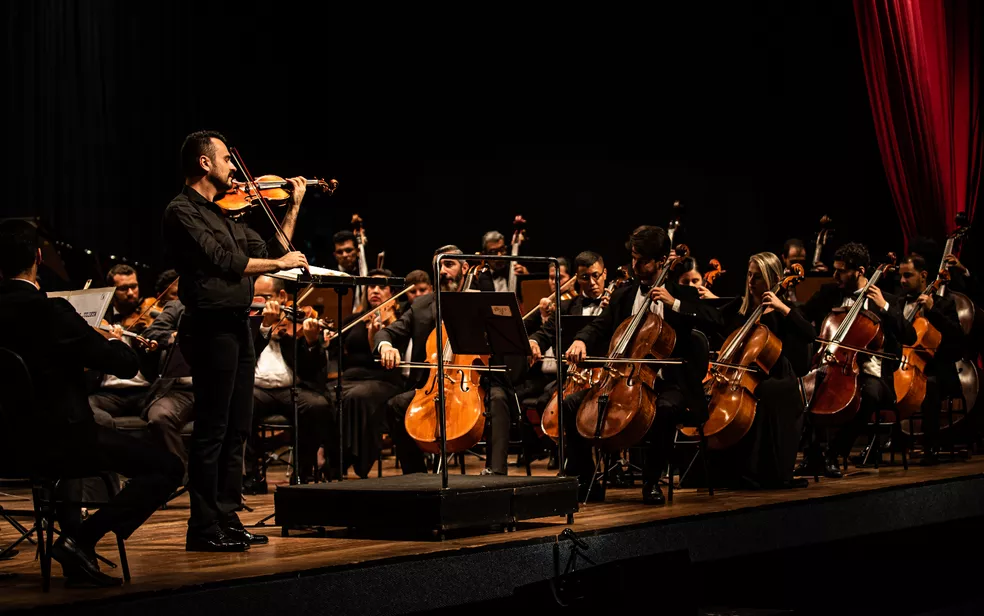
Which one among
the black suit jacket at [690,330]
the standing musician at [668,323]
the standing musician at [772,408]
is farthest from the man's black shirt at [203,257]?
the standing musician at [772,408]

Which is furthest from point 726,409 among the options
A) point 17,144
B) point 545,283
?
point 17,144

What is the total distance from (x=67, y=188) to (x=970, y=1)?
642 cm

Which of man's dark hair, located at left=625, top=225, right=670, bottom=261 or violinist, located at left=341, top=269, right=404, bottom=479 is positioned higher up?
man's dark hair, located at left=625, top=225, right=670, bottom=261

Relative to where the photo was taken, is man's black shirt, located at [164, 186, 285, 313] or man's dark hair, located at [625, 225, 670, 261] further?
man's dark hair, located at [625, 225, 670, 261]

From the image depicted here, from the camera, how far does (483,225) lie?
9062 mm

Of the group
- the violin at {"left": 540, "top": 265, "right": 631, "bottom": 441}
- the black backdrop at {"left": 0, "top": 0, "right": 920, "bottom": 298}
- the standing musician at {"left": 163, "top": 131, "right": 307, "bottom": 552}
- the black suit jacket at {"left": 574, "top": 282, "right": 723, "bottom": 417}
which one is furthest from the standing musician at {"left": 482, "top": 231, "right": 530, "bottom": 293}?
the standing musician at {"left": 163, "top": 131, "right": 307, "bottom": 552}

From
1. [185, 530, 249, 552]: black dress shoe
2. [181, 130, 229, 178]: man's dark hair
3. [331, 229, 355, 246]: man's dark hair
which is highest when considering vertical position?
[181, 130, 229, 178]: man's dark hair

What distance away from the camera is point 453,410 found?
495 cm

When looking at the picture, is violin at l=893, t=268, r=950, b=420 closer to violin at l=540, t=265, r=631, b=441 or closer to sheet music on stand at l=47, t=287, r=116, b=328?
violin at l=540, t=265, r=631, b=441

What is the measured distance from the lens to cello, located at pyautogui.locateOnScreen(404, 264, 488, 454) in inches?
193

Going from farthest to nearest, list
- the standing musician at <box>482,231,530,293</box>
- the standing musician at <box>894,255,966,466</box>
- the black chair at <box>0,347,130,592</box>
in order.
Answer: the standing musician at <box>482,231,530,293</box> < the standing musician at <box>894,255,966,466</box> < the black chair at <box>0,347,130,592</box>

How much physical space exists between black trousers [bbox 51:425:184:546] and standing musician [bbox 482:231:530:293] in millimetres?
3595

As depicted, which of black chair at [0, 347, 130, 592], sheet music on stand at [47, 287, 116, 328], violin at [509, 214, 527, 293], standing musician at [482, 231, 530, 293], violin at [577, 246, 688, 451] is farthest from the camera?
standing musician at [482, 231, 530, 293]

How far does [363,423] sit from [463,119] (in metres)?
4.00
